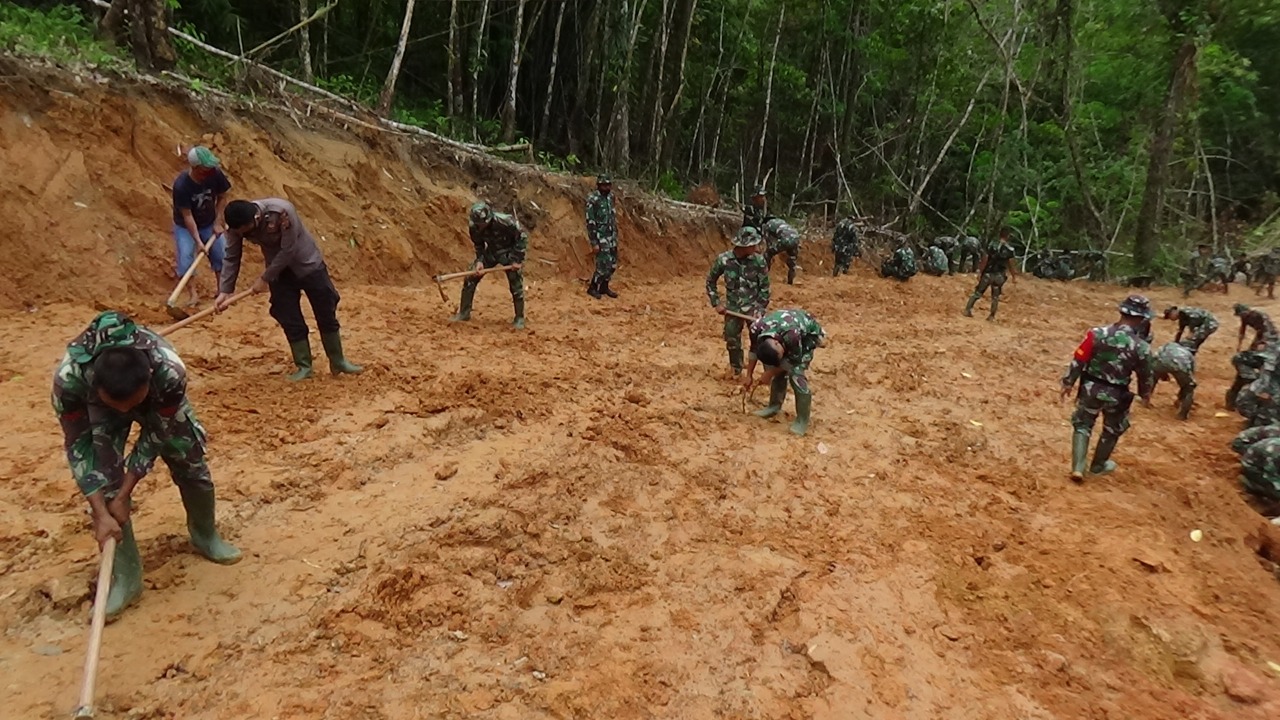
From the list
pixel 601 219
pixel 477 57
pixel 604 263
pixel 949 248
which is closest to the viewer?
pixel 601 219

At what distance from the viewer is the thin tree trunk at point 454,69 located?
11203mm

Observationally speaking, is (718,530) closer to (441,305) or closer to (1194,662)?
(1194,662)

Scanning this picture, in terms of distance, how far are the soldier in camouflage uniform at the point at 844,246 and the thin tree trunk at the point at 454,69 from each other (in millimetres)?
8467

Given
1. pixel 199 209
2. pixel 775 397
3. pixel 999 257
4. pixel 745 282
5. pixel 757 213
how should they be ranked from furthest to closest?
pixel 757 213
pixel 999 257
pixel 745 282
pixel 775 397
pixel 199 209

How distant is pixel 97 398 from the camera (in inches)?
115

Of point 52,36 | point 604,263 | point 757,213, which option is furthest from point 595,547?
point 757,213

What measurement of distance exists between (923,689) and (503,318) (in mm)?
6276

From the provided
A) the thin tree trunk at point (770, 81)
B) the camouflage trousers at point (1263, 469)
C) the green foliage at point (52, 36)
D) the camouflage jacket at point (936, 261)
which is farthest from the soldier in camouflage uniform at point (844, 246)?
the green foliage at point (52, 36)

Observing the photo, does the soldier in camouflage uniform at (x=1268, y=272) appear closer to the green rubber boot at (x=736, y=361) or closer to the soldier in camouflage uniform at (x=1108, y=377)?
the soldier in camouflage uniform at (x=1108, y=377)

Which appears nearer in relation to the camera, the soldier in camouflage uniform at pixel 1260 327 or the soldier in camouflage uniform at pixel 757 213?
the soldier in camouflage uniform at pixel 1260 327

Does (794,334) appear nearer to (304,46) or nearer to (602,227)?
(602,227)

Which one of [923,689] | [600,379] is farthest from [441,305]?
[923,689]

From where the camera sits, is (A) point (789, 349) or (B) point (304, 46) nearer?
(A) point (789, 349)

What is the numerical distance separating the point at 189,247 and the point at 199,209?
1.08 feet
